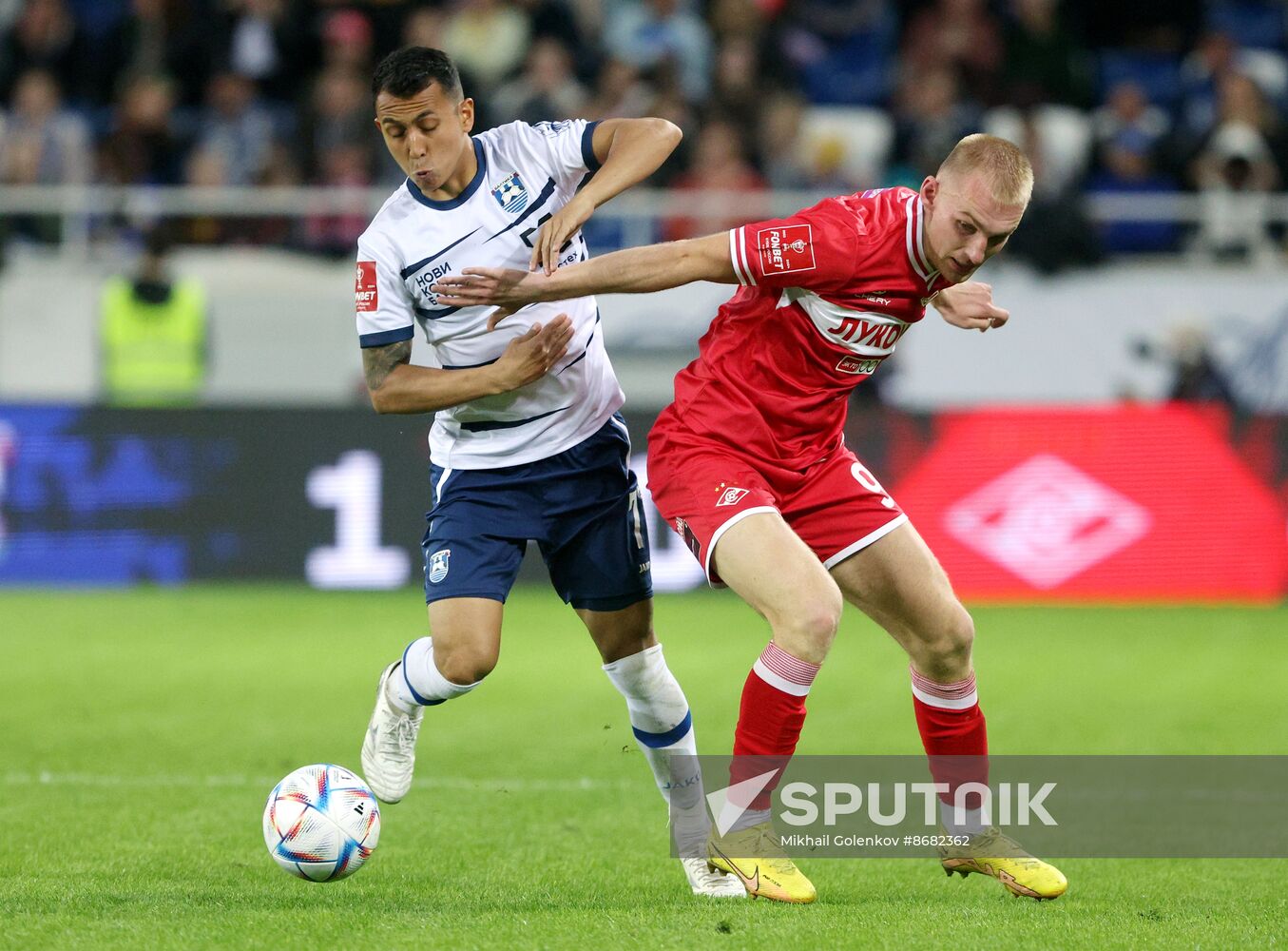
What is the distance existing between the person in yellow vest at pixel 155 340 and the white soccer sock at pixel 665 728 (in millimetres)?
9178

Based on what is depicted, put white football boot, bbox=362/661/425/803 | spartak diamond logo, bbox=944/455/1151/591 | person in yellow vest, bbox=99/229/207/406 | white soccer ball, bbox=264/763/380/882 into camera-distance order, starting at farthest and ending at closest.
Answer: person in yellow vest, bbox=99/229/207/406, spartak diamond logo, bbox=944/455/1151/591, white football boot, bbox=362/661/425/803, white soccer ball, bbox=264/763/380/882

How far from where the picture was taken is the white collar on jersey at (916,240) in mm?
5270

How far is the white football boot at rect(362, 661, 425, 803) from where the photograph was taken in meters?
5.77

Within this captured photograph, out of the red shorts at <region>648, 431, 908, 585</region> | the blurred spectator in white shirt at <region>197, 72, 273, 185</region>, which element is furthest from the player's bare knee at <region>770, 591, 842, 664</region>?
the blurred spectator in white shirt at <region>197, 72, 273, 185</region>

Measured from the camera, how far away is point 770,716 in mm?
5172

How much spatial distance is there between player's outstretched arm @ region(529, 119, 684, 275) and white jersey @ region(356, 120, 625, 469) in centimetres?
8

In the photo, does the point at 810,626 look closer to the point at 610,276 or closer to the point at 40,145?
the point at 610,276

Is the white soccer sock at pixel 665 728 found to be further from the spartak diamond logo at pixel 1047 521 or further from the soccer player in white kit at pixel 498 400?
the spartak diamond logo at pixel 1047 521

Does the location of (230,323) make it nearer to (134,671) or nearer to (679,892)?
(134,671)

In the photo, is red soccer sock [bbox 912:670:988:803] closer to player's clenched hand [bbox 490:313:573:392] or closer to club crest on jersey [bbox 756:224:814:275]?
club crest on jersey [bbox 756:224:814:275]

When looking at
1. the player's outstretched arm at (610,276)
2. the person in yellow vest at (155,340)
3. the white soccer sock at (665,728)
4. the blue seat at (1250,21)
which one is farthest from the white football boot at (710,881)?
the blue seat at (1250,21)

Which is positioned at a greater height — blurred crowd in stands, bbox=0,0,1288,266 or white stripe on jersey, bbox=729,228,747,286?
white stripe on jersey, bbox=729,228,747,286

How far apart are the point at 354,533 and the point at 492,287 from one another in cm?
786

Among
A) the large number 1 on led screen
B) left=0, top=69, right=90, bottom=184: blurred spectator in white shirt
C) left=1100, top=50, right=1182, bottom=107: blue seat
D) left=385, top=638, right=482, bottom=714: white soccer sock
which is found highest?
left=1100, top=50, right=1182, bottom=107: blue seat
